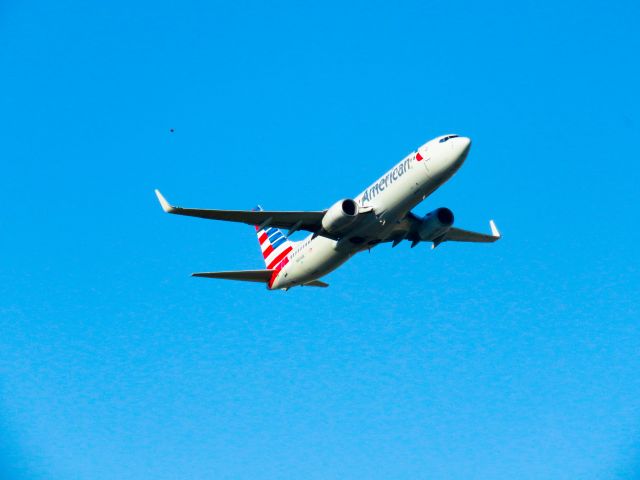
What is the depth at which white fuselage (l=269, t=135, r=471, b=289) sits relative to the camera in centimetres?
5244

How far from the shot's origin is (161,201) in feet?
178

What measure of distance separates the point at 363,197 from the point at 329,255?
4.59 metres

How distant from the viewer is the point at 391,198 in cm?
5375

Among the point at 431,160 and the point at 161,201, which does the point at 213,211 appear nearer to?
the point at 161,201

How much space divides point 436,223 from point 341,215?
8.21m

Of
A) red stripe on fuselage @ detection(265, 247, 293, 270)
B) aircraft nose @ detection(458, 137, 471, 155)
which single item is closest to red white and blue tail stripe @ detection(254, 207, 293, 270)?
red stripe on fuselage @ detection(265, 247, 293, 270)

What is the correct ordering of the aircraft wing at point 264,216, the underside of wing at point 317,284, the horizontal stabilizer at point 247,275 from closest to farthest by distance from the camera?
the aircraft wing at point 264,216 < the horizontal stabilizer at point 247,275 < the underside of wing at point 317,284

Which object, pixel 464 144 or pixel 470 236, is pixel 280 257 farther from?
pixel 464 144

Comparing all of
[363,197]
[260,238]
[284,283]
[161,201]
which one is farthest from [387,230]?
[260,238]

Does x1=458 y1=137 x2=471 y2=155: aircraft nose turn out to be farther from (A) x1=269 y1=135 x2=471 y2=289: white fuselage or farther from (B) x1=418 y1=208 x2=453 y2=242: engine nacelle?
(B) x1=418 y1=208 x2=453 y2=242: engine nacelle

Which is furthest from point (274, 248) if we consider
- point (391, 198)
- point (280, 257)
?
point (391, 198)

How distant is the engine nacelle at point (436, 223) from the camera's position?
59688 millimetres

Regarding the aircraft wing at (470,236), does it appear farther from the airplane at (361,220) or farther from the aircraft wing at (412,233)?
the airplane at (361,220)

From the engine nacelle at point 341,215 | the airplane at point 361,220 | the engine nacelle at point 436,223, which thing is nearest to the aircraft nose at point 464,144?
the airplane at point 361,220
